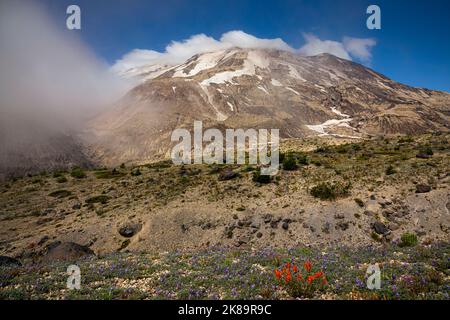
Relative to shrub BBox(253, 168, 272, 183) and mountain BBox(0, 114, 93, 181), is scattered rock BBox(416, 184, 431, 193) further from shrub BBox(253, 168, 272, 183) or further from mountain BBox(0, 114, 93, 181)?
mountain BBox(0, 114, 93, 181)

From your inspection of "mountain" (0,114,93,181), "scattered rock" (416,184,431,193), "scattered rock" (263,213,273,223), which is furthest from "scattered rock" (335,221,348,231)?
"mountain" (0,114,93,181)

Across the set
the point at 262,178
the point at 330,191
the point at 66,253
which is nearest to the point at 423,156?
the point at 330,191

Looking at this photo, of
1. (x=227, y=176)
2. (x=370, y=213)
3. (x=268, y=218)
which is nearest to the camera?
(x=370, y=213)

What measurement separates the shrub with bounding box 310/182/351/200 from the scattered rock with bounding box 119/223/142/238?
18927mm

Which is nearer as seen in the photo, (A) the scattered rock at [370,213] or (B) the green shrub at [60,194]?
(A) the scattered rock at [370,213]

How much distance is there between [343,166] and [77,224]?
35.3 m

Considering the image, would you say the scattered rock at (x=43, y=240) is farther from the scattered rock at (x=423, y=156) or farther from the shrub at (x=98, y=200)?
the scattered rock at (x=423, y=156)

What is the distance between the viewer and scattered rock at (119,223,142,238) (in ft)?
96.3

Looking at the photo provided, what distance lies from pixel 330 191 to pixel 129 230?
2135 cm

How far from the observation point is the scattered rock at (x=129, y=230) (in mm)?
29344

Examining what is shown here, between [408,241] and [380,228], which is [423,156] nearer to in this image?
[380,228]

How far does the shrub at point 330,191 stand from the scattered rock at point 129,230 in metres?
18.9

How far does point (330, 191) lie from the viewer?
3103 centimetres

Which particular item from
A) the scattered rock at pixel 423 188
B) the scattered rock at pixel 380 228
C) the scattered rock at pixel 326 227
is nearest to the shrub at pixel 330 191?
the scattered rock at pixel 326 227
